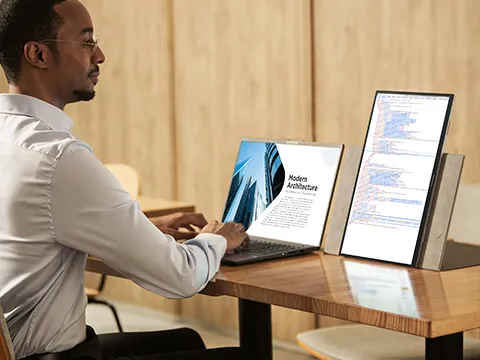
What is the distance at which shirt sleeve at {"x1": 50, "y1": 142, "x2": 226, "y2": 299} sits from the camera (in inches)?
83.8

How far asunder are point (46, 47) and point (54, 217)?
0.42 m

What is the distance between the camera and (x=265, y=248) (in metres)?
2.66

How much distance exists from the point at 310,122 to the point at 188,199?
104 centimetres

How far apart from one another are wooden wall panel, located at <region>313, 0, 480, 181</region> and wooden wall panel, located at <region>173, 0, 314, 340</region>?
A: 4.3 inches

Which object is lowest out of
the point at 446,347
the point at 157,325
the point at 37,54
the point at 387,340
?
the point at 157,325

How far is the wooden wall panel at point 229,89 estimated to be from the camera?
4684mm

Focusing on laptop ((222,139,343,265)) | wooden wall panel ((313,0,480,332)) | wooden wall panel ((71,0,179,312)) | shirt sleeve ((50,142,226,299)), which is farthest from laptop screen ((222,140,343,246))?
wooden wall panel ((71,0,179,312))

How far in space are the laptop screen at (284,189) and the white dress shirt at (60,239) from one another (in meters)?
0.52

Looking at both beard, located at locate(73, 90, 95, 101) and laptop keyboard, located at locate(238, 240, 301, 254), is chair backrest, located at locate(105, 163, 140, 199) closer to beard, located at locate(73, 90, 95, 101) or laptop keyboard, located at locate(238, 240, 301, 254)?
laptop keyboard, located at locate(238, 240, 301, 254)

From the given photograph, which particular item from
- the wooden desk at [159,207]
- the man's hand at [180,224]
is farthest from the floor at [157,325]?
the man's hand at [180,224]

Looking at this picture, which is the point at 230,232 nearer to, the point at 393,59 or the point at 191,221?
the point at 191,221

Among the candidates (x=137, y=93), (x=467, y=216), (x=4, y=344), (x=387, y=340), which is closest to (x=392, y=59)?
(x=467, y=216)

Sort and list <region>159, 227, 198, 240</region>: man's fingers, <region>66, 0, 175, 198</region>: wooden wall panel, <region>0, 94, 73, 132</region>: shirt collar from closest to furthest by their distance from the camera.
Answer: <region>0, 94, 73, 132</region>: shirt collar, <region>159, 227, 198, 240</region>: man's fingers, <region>66, 0, 175, 198</region>: wooden wall panel

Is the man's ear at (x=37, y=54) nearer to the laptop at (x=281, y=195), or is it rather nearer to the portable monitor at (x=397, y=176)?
the laptop at (x=281, y=195)
